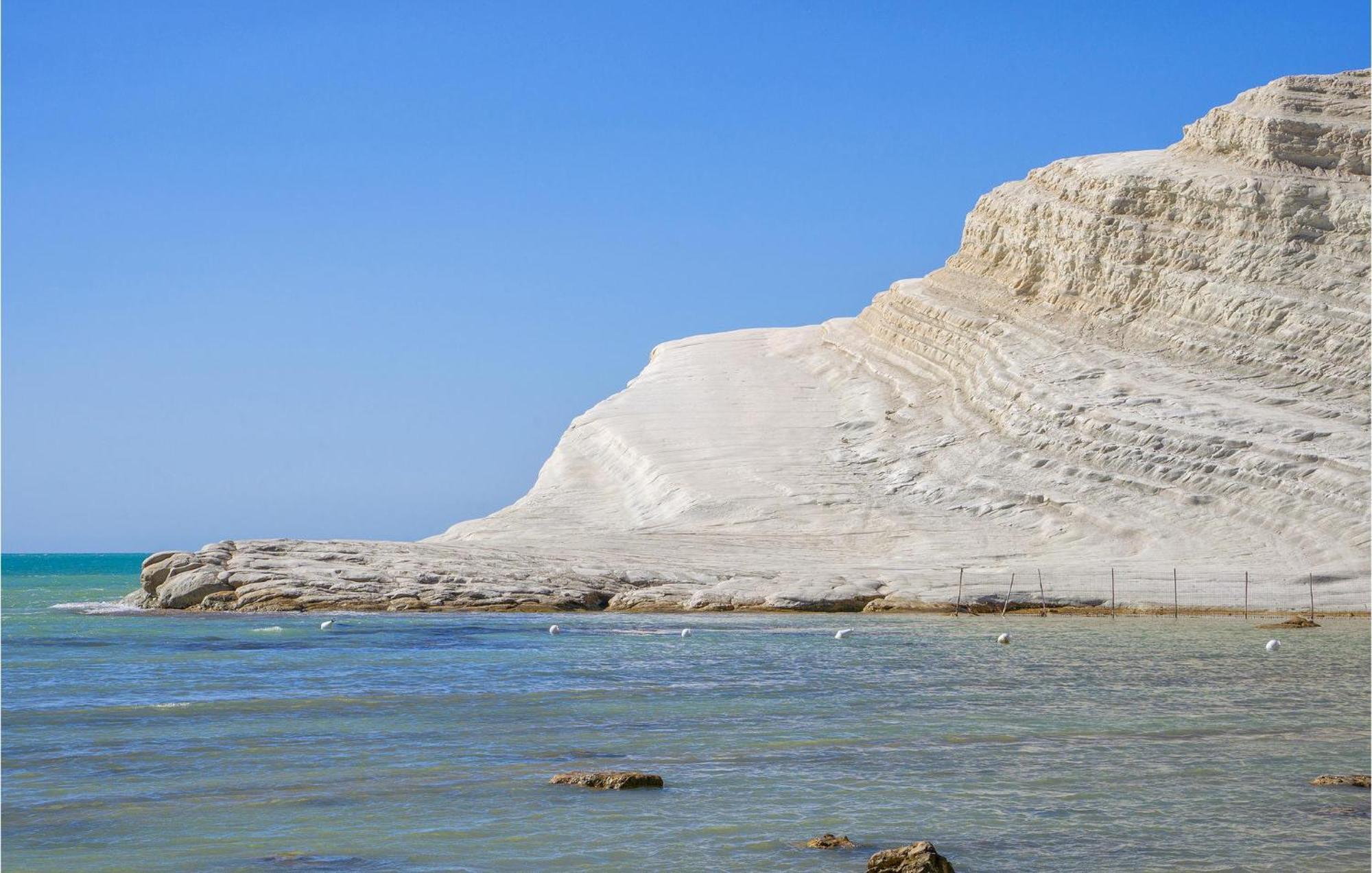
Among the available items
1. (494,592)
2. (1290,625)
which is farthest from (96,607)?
(1290,625)

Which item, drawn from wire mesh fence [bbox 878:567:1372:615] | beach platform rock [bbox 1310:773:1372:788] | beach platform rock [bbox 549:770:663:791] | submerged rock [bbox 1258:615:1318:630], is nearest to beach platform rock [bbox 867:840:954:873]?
beach platform rock [bbox 549:770:663:791]

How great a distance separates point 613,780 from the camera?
13258 mm

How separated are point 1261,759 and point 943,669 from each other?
8.32 metres

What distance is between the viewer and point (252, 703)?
63.2ft

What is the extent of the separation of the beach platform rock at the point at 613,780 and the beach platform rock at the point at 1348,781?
233 inches

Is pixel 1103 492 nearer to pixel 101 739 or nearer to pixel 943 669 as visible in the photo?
pixel 943 669

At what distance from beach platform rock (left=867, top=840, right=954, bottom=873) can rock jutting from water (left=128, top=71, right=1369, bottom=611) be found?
23844 mm

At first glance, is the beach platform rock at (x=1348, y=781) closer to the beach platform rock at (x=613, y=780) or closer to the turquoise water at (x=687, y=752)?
the turquoise water at (x=687, y=752)

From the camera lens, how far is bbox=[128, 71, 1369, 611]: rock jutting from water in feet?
115

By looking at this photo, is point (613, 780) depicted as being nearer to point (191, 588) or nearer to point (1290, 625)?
point (1290, 625)

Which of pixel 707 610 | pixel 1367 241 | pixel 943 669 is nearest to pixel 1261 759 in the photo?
pixel 943 669

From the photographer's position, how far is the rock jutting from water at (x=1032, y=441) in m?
35.1

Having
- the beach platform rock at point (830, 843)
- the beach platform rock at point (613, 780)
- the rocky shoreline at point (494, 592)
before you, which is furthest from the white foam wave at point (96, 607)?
the beach platform rock at point (830, 843)

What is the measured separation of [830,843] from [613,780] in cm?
282
